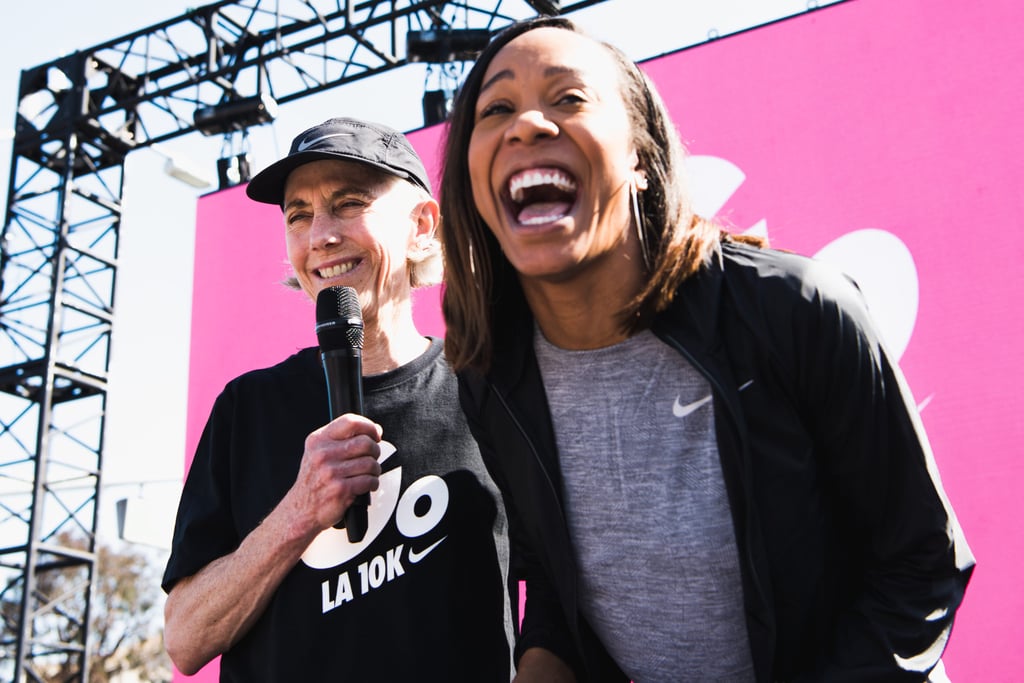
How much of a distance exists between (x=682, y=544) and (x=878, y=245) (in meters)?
3.26

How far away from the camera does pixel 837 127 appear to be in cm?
439

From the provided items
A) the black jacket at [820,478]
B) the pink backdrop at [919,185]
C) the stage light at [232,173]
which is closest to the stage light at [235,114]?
the stage light at [232,173]

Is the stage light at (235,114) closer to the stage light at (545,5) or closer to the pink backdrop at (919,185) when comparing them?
the stage light at (545,5)

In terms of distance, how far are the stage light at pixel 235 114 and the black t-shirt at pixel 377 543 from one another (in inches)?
231

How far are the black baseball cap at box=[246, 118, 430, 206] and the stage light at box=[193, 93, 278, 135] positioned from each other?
5603 millimetres

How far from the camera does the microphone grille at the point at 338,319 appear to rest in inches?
68.5

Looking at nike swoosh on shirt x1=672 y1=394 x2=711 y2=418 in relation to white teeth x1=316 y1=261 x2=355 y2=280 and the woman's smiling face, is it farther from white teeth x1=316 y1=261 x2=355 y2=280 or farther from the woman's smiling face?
white teeth x1=316 y1=261 x2=355 y2=280

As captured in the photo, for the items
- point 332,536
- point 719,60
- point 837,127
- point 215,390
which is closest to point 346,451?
point 332,536

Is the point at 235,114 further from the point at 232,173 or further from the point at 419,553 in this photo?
the point at 419,553

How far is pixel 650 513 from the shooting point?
136 cm

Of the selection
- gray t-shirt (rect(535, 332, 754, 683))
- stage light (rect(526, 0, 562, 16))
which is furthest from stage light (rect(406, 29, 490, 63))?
gray t-shirt (rect(535, 332, 754, 683))

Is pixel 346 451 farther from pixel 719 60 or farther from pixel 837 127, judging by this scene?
pixel 719 60

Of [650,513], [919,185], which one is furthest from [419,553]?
[919,185]

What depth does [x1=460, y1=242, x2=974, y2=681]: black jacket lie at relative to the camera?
1.22 meters
